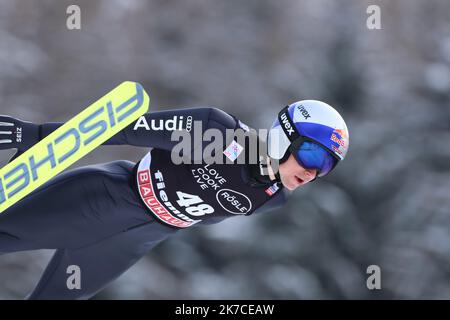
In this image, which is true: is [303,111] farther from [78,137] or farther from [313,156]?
[78,137]

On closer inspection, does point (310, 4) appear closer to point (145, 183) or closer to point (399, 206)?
point (399, 206)

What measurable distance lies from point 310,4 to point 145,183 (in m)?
2.95

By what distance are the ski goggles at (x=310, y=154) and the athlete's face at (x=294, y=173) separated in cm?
2

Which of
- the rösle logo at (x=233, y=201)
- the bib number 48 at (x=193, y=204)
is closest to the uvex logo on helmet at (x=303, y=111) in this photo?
the rösle logo at (x=233, y=201)

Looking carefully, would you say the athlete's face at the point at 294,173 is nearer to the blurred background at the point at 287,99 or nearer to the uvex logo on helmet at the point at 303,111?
the uvex logo on helmet at the point at 303,111

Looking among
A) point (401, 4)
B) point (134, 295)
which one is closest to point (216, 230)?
point (134, 295)

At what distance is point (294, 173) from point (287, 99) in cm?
255

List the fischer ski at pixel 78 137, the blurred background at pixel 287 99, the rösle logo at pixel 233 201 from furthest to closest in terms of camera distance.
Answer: the blurred background at pixel 287 99
the rösle logo at pixel 233 201
the fischer ski at pixel 78 137

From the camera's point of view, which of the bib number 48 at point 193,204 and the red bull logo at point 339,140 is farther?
the bib number 48 at point 193,204

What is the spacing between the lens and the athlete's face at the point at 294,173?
99.1 inches

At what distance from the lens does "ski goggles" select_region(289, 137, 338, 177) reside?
8.12 ft

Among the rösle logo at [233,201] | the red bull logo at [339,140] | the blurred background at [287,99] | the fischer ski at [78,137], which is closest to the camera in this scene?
the fischer ski at [78,137]

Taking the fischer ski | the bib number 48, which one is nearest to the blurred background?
the bib number 48
